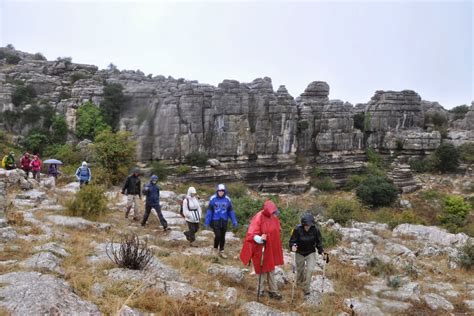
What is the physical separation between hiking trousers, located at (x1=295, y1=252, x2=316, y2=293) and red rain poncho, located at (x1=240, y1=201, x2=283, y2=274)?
1.56ft

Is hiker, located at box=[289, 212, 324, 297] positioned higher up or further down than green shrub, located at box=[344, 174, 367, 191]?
higher up

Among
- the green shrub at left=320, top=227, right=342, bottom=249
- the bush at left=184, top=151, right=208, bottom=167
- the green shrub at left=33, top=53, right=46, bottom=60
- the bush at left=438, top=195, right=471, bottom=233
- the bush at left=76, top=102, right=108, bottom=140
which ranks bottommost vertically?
the bush at left=438, top=195, right=471, bottom=233

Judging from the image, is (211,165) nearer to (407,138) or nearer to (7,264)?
(407,138)

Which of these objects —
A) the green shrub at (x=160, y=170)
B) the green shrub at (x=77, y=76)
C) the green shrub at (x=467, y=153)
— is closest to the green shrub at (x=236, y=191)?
the green shrub at (x=160, y=170)

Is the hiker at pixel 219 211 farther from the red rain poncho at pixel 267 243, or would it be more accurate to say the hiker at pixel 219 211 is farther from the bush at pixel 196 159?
the bush at pixel 196 159

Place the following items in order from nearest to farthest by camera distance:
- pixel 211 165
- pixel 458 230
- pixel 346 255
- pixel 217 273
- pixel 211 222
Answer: pixel 217 273 < pixel 211 222 < pixel 346 255 < pixel 458 230 < pixel 211 165

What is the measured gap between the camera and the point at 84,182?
1284 centimetres

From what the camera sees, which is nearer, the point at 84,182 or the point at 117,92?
the point at 84,182

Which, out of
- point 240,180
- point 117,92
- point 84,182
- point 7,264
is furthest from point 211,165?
point 7,264

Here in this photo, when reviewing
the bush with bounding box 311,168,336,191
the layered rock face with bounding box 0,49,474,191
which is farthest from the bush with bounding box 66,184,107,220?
the bush with bounding box 311,168,336,191

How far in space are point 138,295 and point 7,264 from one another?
2044 mm

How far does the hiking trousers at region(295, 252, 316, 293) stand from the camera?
5848 mm

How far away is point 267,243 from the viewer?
5531 mm

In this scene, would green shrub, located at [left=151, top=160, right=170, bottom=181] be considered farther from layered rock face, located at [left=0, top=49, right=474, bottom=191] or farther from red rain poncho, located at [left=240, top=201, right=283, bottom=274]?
red rain poncho, located at [left=240, top=201, right=283, bottom=274]
